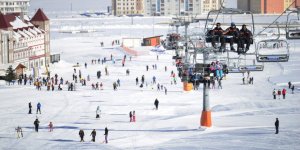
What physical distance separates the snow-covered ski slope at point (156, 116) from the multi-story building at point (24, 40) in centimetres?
894

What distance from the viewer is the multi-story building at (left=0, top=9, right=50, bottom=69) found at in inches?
1792

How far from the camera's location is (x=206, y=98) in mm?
22312

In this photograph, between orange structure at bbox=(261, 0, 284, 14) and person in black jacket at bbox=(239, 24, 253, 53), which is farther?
orange structure at bbox=(261, 0, 284, 14)

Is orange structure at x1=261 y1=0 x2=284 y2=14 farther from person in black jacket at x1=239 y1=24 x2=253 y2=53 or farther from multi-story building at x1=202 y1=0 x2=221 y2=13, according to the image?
person in black jacket at x1=239 y1=24 x2=253 y2=53

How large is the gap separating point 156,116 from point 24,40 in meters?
26.5

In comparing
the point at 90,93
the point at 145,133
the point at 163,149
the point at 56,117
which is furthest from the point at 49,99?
the point at 163,149

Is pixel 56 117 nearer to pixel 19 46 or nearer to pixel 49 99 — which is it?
pixel 49 99

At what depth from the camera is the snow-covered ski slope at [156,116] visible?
64.3 ft

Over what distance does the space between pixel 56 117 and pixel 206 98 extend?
6.33 metres

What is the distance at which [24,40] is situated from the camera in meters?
49.5

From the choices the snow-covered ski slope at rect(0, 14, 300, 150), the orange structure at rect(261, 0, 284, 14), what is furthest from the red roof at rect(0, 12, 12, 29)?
the orange structure at rect(261, 0, 284, 14)

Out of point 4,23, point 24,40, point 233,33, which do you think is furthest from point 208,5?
point 233,33

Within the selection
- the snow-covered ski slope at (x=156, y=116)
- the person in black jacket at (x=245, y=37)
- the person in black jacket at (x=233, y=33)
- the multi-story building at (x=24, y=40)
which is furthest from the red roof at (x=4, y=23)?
the person in black jacket at (x=245, y=37)

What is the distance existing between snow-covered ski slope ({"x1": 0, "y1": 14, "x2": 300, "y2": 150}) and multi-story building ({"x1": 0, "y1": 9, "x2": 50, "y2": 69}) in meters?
8.94
